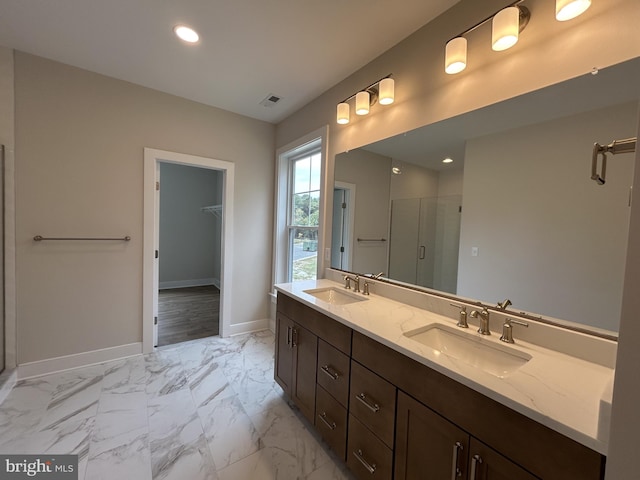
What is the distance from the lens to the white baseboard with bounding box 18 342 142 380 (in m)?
2.23

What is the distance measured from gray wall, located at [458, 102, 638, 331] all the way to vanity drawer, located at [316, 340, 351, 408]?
76 cm

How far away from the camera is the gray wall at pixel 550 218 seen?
1017 millimetres

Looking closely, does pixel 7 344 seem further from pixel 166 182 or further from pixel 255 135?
pixel 166 182

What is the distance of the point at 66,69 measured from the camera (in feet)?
7.40

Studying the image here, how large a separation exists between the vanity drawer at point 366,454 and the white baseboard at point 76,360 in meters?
2.35

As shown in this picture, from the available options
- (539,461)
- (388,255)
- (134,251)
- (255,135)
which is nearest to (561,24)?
(388,255)

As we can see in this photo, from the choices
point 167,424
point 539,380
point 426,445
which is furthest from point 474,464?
point 167,424

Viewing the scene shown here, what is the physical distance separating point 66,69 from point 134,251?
5.30ft

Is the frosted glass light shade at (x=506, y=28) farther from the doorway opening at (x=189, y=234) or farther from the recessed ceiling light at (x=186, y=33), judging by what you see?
the doorway opening at (x=189, y=234)

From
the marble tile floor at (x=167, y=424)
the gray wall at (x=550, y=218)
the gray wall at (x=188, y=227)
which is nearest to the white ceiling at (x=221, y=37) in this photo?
the gray wall at (x=550, y=218)

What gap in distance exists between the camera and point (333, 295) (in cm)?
215

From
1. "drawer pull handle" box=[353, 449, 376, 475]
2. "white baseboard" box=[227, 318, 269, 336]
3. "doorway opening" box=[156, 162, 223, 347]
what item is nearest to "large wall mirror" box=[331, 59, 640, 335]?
"drawer pull handle" box=[353, 449, 376, 475]

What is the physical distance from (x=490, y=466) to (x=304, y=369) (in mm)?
1160

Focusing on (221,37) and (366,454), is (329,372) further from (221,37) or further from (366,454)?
(221,37)
